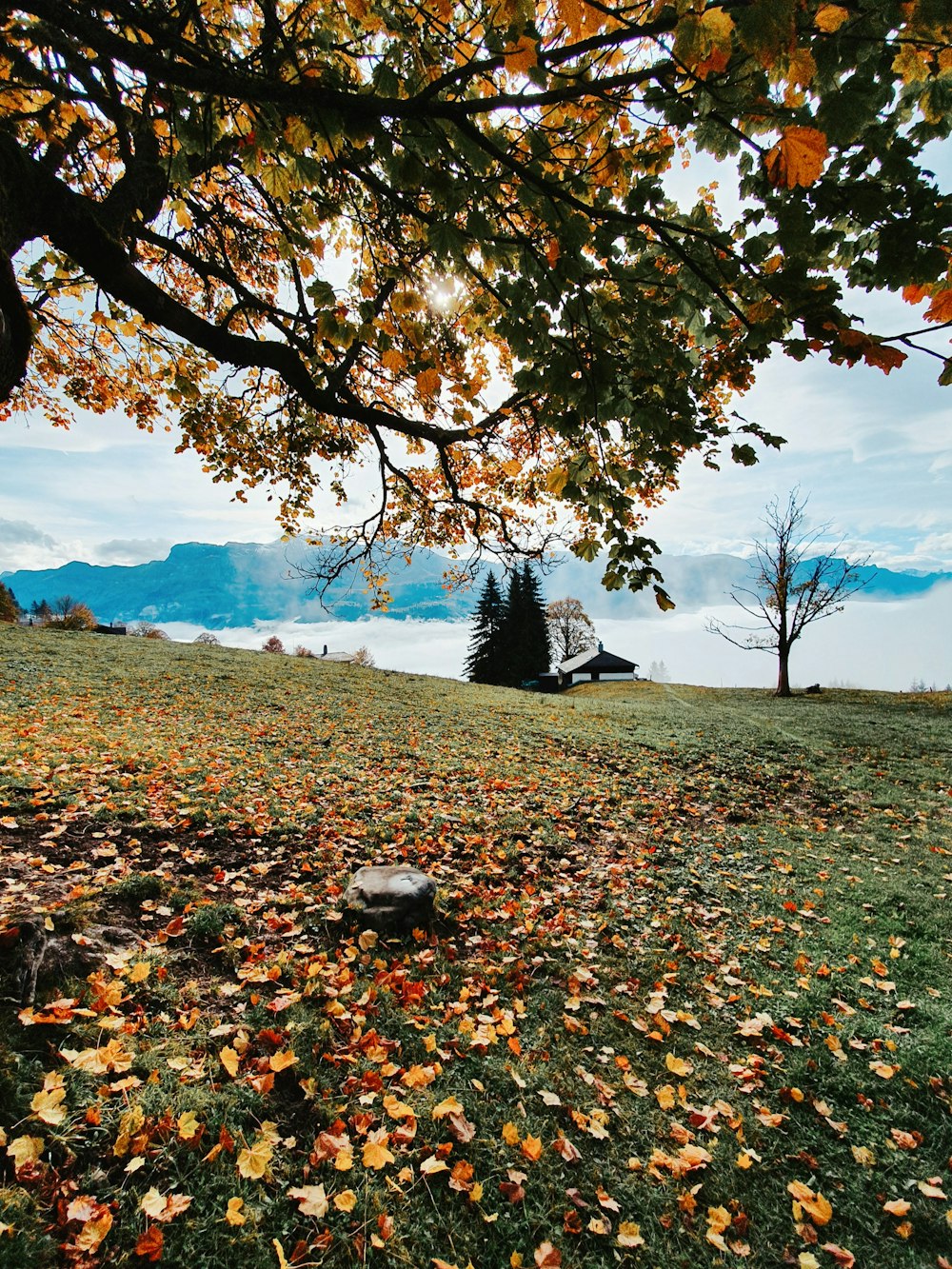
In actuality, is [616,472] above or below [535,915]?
above

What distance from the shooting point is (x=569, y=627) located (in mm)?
76250

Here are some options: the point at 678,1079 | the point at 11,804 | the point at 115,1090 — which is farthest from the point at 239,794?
the point at 678,1079

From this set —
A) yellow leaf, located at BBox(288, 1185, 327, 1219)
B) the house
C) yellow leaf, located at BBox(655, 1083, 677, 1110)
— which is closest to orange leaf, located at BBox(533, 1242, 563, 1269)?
yellow leaf, located at BBox(288, 1185, 327, 1219)

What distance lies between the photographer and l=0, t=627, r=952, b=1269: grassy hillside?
2.42 m

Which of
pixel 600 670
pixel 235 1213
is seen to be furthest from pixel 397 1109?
pixel 600 670

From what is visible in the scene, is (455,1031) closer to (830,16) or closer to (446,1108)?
(446,1108)

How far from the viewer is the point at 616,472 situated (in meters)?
3.20

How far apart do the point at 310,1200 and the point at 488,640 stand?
50.2 metres

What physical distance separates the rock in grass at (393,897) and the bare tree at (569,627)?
7009 cm

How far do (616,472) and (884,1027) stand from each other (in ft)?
14.5

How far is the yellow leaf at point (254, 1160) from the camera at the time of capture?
2430 millimetres

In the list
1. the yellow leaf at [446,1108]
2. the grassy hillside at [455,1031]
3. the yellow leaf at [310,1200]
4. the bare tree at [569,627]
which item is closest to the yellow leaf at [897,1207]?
the grassy hillside at [455,1031]

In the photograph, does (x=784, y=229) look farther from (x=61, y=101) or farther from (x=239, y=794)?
(x=239, y=794)

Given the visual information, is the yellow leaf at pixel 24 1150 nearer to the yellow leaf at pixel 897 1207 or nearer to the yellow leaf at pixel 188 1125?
the yellow leaf at pixel 188 1125
